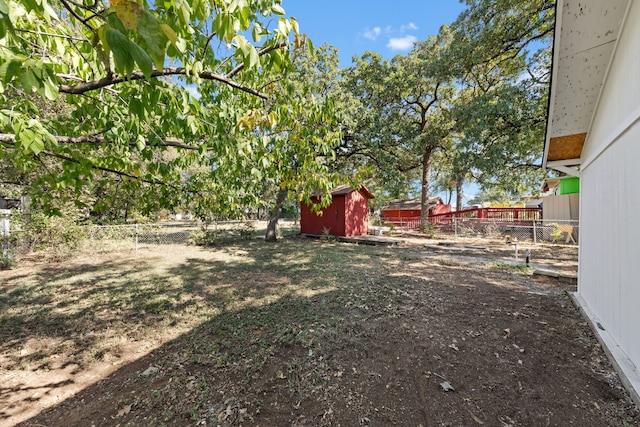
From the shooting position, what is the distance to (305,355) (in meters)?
3.07

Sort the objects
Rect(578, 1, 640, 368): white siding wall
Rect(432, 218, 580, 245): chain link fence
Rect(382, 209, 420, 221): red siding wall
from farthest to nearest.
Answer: Rect(382, 209, 420, 221): red siding wall
Rect(432, 218, 580, 245): chain link fence
Rect(578, 1, 640, 368): white siding wall

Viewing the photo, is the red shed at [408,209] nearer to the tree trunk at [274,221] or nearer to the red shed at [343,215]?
the red shed at [343,215]

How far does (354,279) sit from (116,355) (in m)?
4.52

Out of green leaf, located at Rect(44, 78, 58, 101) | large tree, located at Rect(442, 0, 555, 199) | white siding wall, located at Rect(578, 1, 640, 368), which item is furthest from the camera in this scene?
large tree, located at Rect(442, 0, 555, 199)

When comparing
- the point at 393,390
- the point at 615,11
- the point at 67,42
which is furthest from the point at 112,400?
the point at 615,11

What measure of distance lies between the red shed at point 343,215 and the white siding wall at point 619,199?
11.0 m

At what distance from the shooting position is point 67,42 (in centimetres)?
245

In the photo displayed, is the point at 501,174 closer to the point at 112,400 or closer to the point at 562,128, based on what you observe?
the point at 562,128

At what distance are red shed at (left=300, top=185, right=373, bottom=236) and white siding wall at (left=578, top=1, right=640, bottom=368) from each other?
11.0m

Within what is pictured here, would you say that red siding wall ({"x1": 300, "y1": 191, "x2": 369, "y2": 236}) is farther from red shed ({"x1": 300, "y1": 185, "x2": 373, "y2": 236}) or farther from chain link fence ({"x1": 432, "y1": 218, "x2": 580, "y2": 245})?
chain link fence ({"x1": 432, "y1": 218, "x2": 580, "y2": 245})

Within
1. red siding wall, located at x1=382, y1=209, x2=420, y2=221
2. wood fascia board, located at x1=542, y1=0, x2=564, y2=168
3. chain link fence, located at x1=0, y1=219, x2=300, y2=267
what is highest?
wood fascia board, located at x1=542, y1=0, x2=564, y2=168

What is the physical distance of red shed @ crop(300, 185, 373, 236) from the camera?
14.7m

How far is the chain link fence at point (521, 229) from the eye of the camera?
11602mm

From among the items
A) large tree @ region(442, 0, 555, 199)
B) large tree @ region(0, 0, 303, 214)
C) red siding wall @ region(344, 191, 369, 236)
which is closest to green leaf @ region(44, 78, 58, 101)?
large tree @ region(0, 0, 303, 214)
